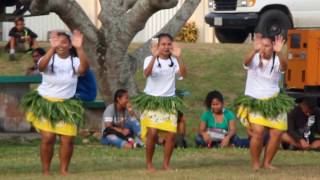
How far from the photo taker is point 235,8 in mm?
23250

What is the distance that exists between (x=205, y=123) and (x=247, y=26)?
8.16 metres

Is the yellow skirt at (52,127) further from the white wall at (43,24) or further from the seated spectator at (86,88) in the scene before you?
the white wall at (43,24)

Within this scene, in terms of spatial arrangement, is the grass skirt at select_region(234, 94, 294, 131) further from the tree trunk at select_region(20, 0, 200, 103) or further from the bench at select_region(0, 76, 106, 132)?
the bench at select_region(0, 76, 106, 132)

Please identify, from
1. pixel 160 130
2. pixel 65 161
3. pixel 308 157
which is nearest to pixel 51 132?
pixel 65 161

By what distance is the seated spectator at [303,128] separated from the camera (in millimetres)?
15242

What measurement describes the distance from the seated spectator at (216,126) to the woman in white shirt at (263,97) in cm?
331

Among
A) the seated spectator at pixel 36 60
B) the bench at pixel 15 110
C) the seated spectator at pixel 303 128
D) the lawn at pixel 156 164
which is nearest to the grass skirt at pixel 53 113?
the lawn at pixel 156 164

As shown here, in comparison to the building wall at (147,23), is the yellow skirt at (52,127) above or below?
below

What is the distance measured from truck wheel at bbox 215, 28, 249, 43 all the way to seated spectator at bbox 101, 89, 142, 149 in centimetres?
920

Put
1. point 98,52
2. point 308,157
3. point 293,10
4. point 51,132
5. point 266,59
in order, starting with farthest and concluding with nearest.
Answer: point 293,10
point 98,52
point 308,157
point 266,59
point 51,132

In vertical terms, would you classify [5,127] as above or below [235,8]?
below

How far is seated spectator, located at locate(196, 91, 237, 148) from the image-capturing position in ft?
50.2

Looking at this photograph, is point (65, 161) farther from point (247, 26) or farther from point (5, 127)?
point (247, 26)

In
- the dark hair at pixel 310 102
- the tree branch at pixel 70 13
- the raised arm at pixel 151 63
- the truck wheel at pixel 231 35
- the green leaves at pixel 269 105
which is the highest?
the tree branch at pixel 70 13
